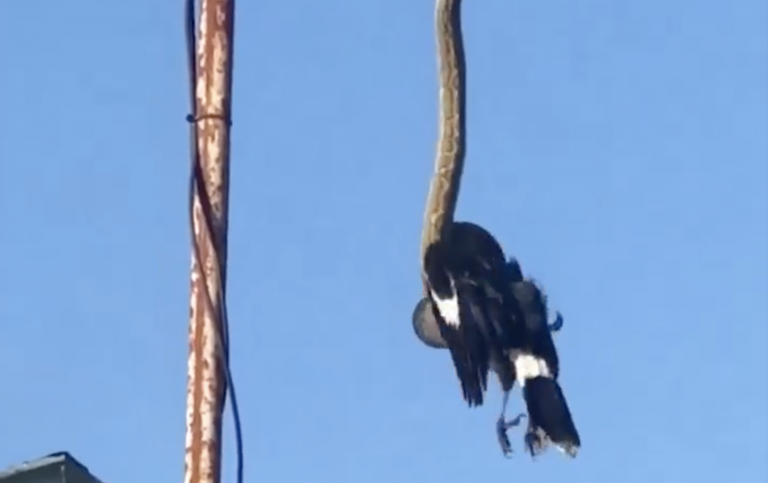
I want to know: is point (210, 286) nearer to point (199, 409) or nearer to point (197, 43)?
point (199, 409)

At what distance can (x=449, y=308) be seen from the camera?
442 cm

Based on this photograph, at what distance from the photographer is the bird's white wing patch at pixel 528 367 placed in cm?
421

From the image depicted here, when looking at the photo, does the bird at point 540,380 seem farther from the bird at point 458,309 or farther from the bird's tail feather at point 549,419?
the bird at point 458,309

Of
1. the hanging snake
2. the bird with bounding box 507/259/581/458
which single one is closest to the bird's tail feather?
the bird with bounding box 507/259/581/458

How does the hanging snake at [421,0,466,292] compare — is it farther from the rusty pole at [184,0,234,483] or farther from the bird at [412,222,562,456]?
the rusty pole at [184,0,234,483]

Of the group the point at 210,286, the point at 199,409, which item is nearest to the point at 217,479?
the point at 199,409

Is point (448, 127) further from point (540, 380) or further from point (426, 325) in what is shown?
point (540, 380)

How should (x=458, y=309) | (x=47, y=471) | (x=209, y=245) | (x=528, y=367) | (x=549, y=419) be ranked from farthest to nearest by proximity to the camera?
(x=47, y=471)
(x=458, y=309)
(x=528, y=367)
(x=549, y=419)
(x=209, y=245)

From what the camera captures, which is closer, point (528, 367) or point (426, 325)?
point (528, 367)

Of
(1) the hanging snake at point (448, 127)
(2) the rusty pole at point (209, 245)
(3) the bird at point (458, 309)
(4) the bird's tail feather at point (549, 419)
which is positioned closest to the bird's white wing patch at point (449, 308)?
(3) the bird at point (458, 309)

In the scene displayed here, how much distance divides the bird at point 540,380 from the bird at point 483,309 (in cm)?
3

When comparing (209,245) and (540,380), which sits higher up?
(209,245)

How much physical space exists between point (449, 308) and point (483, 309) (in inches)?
5.3

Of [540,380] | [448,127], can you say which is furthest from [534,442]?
[448,127]
